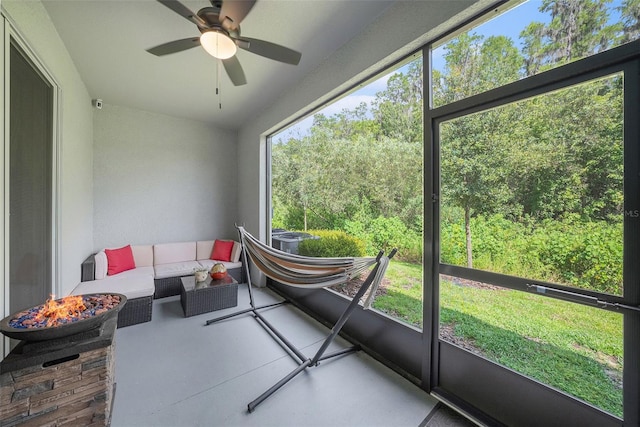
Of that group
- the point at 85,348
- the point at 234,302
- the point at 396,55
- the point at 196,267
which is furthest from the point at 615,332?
the point at 196,267

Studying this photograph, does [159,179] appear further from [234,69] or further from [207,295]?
[234,69]

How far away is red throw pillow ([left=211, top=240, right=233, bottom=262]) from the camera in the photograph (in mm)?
4152

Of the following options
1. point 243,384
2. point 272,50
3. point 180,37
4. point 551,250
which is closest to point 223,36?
point 272,50

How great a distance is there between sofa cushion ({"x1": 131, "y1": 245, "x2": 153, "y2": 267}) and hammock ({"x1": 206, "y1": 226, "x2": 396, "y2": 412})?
1.95m

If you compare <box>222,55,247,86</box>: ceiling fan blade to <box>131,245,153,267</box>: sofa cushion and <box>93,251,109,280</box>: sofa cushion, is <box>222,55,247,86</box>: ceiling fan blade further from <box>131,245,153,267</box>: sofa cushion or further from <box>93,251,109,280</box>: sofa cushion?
<box>131,245,153,267</box>: sofa cushion

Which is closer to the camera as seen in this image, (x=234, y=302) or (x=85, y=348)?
(x=85, y=348)

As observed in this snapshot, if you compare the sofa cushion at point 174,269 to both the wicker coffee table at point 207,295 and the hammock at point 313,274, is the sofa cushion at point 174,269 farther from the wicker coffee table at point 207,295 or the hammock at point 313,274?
the hammock at point 313,274

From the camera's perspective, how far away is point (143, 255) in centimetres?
379

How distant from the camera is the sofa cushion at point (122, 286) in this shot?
2.64 meters

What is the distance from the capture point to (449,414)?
1.51m

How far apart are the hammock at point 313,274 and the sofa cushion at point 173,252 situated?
187 centimetres

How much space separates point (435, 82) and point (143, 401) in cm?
301

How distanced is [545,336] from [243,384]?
194cm

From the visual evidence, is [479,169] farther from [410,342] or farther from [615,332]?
[410,342]
